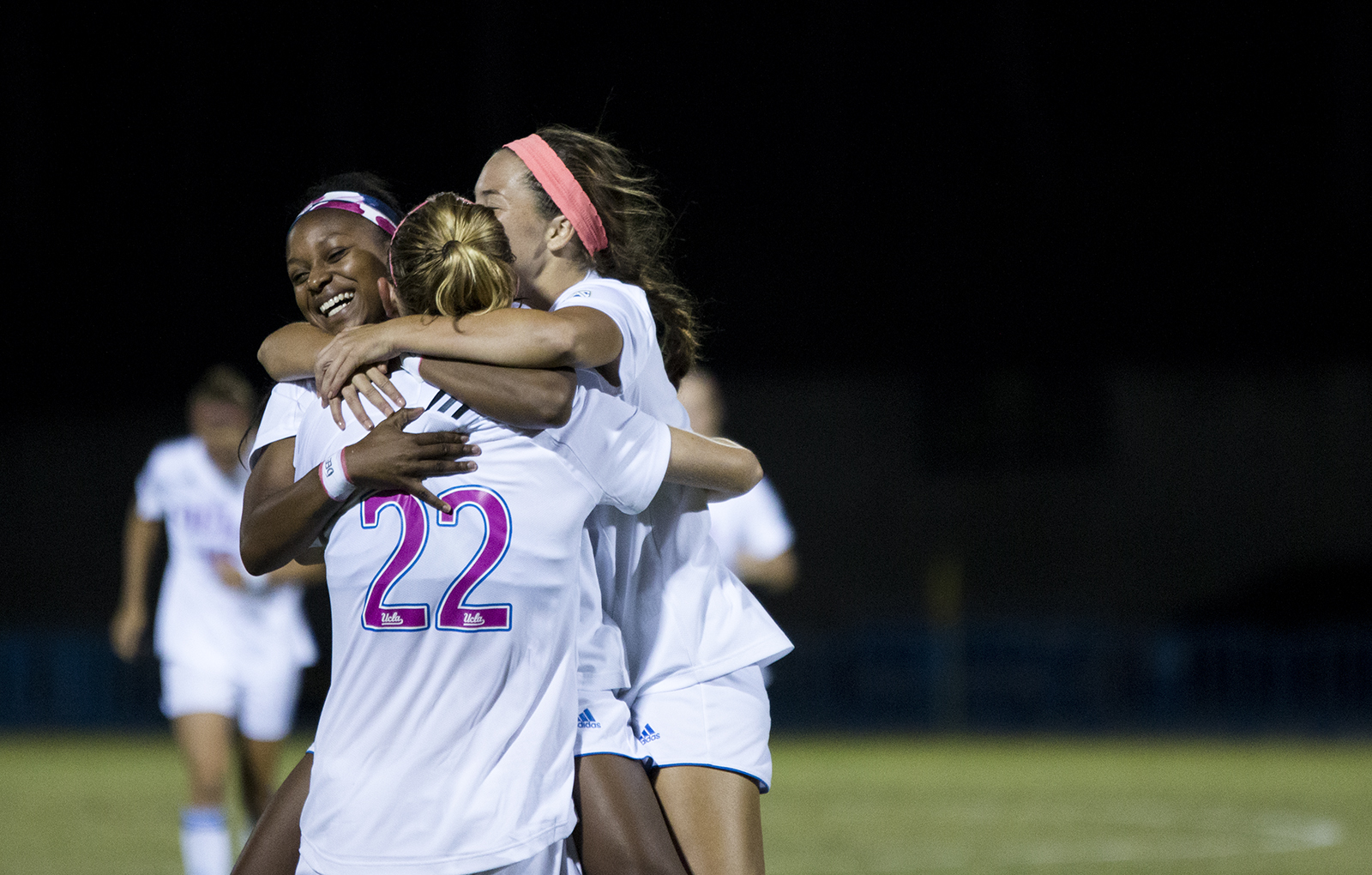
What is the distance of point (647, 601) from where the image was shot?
8.08 ft

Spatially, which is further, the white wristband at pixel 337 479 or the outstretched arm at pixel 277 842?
the outstretched arm at pixel 277 842

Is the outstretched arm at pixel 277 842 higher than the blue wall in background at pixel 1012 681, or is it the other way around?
the outstretched arm at pixel 277 842

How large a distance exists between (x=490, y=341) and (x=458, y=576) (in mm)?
319

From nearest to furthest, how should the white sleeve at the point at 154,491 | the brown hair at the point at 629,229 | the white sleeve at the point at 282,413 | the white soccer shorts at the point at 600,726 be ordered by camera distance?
1. the white soccer shorts at the point at 600,726
2. the white sleeve at the point at 282,413
3. the brown hair at the point at 629,229
4. the white sleeve at the point at 154,491

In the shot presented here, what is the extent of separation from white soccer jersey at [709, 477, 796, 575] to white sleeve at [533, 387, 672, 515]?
144 inches

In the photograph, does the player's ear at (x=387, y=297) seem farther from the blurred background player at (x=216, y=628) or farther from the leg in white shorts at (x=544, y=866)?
the blurred background player at (x=216, y=628)

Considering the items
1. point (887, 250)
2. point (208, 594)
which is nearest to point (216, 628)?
point (208, 594)

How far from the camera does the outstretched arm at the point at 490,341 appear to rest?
82.4 inches

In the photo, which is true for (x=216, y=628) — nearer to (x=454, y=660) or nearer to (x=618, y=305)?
(x=618, y=305)

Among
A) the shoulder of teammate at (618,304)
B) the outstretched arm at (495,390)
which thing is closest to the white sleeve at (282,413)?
the outstretched arm at (495,390)

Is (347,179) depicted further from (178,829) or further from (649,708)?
(178,829)

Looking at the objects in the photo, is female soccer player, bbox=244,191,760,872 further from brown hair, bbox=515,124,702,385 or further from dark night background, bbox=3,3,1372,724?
dark night background, bbox=3,3,1372,724

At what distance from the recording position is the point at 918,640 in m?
14.2

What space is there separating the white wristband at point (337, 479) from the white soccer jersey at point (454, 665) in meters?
0.03
